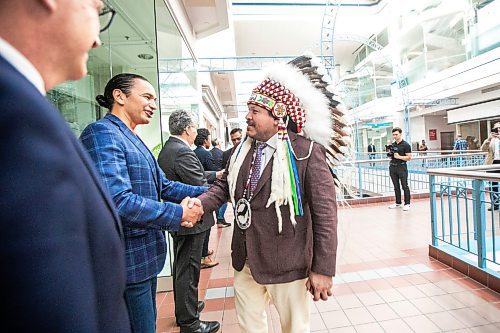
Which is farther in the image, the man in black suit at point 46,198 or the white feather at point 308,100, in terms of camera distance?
the white feather at point 308,100

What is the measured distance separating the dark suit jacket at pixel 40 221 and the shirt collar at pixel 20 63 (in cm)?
2

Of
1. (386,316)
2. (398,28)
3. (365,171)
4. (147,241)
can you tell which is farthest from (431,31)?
(147,241)

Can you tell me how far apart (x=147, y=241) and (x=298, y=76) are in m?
1.10

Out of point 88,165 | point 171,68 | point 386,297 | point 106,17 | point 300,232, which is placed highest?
point 171,68

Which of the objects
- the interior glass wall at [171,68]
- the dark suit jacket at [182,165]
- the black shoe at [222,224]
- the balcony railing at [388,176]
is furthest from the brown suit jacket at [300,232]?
the balcony railing at [388,176]

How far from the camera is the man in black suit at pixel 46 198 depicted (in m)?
0.44

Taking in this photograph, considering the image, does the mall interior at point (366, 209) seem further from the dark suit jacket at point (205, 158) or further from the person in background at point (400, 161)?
the dark suit jacket at point (205, 158)

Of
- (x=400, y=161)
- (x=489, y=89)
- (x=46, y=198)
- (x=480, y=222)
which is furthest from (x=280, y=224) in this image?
(x=489, y=89)

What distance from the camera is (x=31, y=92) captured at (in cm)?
48

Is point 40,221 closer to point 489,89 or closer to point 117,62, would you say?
point 117,62

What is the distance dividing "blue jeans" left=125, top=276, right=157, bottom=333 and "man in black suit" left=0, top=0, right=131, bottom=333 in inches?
37.7

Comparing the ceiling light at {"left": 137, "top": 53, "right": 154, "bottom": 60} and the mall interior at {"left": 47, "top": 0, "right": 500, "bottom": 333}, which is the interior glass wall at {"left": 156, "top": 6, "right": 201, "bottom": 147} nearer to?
the mall interior at {"left": 47, "top": 0, "right": 500, "bottom": 333}

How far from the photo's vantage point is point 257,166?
65.9 inches

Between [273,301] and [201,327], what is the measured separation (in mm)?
1086
